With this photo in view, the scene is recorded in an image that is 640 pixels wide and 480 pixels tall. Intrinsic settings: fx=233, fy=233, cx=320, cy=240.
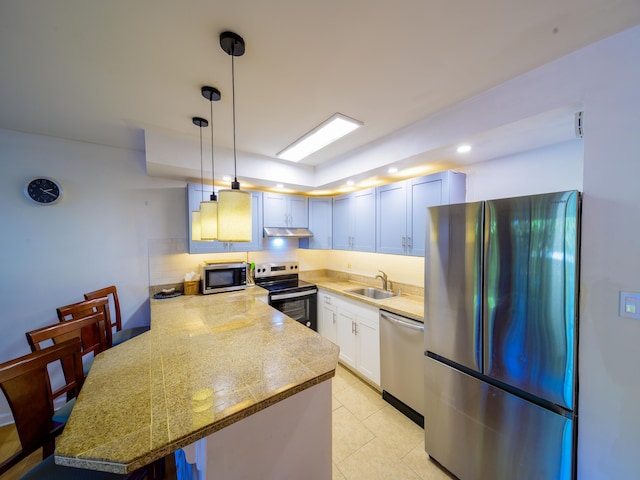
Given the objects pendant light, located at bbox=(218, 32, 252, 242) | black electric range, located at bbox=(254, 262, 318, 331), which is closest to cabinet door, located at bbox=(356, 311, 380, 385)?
black electric range, located at bbox=(254, 262, 318, 331)

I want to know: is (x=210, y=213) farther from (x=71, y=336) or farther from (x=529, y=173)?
(x=529, y=173)

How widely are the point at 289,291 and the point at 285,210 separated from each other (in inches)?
44.8

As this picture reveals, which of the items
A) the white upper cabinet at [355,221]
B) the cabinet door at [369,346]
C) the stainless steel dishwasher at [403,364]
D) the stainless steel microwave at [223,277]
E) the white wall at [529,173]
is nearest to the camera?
the white wall at [529,173]

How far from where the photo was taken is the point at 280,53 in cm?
124

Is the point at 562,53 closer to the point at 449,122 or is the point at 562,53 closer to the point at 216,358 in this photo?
the point at 449,122

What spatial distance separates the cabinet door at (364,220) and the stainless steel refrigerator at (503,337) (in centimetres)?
107

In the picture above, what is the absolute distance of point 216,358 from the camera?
51.2 inches

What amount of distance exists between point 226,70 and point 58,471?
212cm

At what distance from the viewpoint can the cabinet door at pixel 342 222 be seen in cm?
321

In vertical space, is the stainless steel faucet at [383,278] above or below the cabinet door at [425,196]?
below

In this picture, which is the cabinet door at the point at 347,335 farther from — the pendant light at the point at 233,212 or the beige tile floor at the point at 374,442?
the pendant light at the point at 233,212

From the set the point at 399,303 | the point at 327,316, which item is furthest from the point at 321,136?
the point at 327,316

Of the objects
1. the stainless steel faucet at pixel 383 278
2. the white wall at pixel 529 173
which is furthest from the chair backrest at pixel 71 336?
the white wall at pixel 529 173

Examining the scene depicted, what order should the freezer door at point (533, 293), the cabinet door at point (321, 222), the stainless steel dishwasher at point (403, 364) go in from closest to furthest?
the freezer door at point (533, 293) < the stainless steel dishwasher at point (403, 364) < the cabinet door at point (321, 222)
